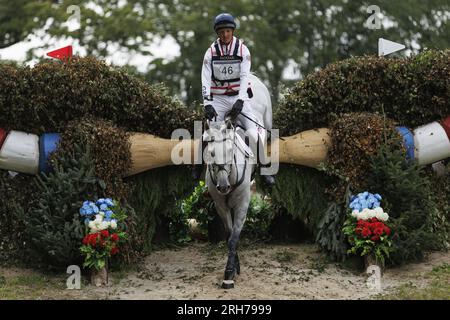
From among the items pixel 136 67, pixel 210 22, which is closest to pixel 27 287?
pixel 136 67

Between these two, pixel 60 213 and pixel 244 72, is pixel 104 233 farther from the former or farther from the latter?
pixel 244 72

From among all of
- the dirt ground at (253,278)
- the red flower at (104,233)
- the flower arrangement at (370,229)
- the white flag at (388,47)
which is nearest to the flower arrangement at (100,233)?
the red flower at (104,233)

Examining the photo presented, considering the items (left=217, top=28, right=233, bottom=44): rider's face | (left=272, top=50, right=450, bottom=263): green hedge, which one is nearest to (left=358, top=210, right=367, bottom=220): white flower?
(left=272, top=50, right=450, bottom=263): green hedge

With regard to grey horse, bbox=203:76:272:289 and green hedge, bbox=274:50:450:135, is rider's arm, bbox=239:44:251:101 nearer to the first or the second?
grey horse, bbox=203:76:272:289

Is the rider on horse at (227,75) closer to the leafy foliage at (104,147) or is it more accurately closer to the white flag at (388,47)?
the leafy foliage at (104,147)

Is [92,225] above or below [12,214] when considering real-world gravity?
below

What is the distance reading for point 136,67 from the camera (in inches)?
830

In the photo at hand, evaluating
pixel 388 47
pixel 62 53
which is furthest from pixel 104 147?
pixel 388 47

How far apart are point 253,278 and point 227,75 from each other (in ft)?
8.94

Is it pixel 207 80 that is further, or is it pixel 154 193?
pixel 154 193

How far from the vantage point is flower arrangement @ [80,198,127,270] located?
8039 millimetres

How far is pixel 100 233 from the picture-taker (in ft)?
26.7

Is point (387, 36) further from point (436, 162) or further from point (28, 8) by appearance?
point (436, 162)

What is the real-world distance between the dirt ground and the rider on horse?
145 centimetres
